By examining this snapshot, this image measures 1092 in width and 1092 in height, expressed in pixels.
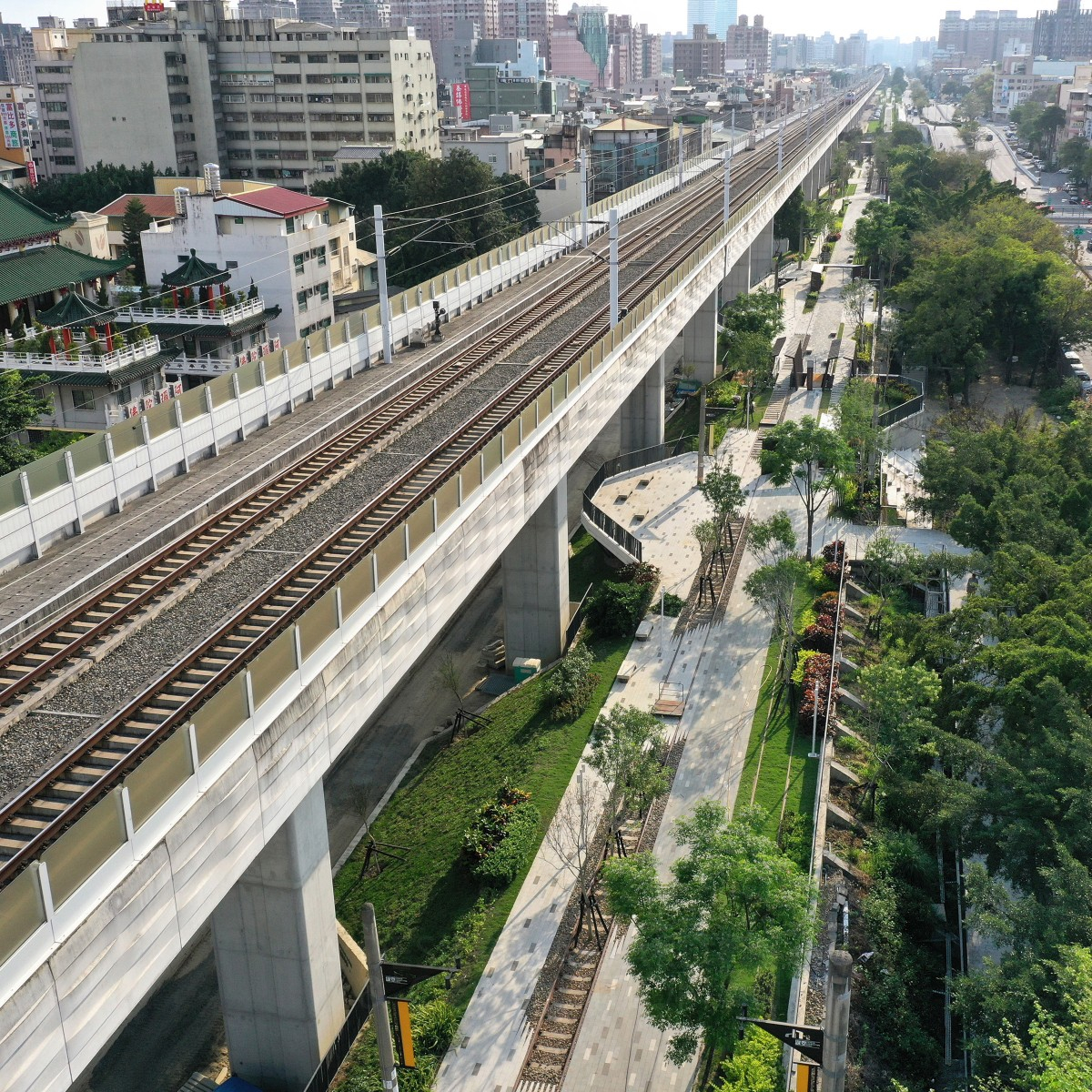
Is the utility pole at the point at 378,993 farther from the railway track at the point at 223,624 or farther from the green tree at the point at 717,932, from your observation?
the green tree at the point at 717,932

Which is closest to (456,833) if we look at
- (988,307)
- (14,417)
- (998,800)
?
(998,800)

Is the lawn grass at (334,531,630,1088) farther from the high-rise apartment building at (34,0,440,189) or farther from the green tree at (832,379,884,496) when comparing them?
the high-rise apartment building at (34,0,440,189)

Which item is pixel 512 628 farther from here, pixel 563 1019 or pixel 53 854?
pixel 53 854

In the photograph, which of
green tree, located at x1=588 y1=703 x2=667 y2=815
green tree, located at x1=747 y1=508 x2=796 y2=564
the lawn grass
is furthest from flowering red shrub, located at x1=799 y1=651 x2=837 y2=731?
the lawn grass

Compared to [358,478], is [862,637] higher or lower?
lower

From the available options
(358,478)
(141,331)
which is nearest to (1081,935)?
(358,478)

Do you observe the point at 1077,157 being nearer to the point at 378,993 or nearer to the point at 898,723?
the point at 898,723

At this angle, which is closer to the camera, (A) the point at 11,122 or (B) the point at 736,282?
(B) the point at 736,282
